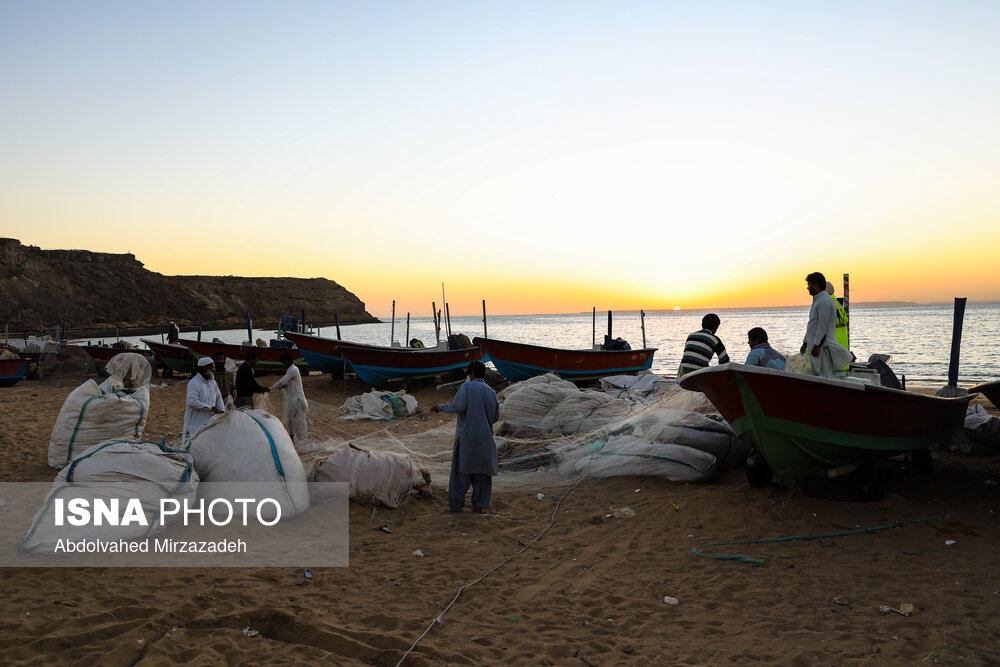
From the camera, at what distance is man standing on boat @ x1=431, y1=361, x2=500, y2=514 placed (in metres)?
6.10

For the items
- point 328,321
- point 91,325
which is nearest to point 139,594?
point 91,325

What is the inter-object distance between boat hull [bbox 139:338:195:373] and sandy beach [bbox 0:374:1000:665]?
56.3 feet

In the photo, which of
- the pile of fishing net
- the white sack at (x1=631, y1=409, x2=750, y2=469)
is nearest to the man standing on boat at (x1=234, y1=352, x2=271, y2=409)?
the pile of fishing net

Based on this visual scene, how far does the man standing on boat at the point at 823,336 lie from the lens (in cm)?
625

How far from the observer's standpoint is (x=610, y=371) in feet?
57.8

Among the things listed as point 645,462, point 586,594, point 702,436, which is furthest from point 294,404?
point 586,594

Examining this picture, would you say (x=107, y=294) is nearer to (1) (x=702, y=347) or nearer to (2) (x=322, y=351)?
(2) (x=322, y=351)

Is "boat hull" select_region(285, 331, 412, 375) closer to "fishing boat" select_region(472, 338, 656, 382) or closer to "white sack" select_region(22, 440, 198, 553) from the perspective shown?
"fishing boat" select_region(472, 338, 656, 382)

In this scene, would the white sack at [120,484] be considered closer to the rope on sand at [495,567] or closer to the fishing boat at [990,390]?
the rope on sand at [495,567]

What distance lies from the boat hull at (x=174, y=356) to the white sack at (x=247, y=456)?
16.6 meters

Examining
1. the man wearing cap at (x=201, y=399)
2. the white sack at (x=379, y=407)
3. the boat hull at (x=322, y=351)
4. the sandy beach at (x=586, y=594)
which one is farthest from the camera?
the boat hull at (x=322, y=351)

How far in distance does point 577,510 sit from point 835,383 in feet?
8.94

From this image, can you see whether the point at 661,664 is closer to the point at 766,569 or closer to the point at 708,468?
the point at 766,569

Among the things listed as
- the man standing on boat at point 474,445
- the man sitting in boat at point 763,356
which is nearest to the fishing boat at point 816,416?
the man sitting in boat at point 763,356
